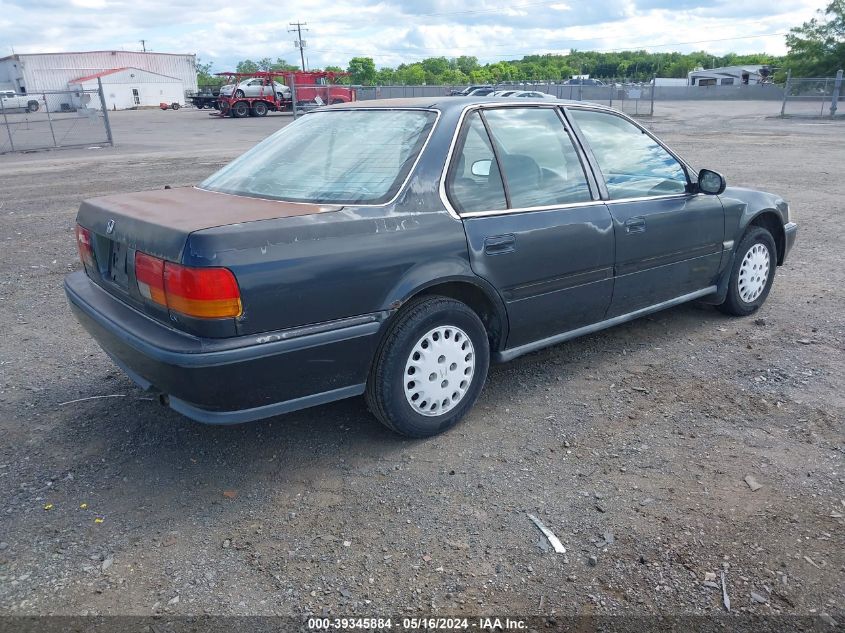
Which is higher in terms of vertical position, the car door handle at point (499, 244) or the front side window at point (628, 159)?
the front side window at point (628, 159)

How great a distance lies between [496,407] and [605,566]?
1.37 metres

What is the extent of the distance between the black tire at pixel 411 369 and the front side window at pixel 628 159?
1.30 meters

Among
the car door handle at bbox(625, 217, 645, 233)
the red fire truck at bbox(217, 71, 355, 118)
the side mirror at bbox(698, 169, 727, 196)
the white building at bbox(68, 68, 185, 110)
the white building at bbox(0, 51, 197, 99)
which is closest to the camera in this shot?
the car door handle at bbox(625, 217, 645, 233)

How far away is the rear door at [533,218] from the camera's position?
3484 mm

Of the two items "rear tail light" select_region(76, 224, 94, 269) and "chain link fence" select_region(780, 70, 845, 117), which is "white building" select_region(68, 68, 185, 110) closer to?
"chain link fence" select_region(780, 70, 845, 117)

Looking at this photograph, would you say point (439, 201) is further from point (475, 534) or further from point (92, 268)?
point (92, 268)

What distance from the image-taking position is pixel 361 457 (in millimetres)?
3340

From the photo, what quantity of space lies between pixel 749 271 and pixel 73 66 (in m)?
92.2

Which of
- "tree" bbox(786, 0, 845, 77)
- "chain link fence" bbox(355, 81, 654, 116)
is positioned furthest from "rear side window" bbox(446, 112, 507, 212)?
"tree" bbox(786, 0, 845, 77)

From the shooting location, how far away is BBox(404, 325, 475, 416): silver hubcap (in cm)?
334

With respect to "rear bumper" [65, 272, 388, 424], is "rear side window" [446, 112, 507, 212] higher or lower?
→ higher

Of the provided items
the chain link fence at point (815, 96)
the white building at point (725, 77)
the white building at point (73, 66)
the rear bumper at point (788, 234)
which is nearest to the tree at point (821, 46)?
the chain link fence at point (815, 96)

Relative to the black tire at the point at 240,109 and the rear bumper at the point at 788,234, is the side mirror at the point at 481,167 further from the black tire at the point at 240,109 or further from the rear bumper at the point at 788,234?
the black tire at the point at 240,109

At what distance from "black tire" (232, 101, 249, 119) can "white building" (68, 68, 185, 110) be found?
116 feet
